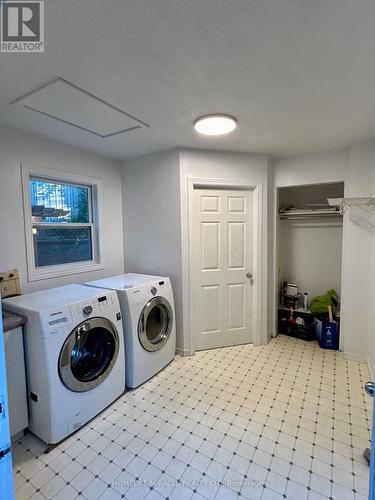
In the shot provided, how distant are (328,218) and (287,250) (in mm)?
670

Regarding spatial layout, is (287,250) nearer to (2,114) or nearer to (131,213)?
(131,213)

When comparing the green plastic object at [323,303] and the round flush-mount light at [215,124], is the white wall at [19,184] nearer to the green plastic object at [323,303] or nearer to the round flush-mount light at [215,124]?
the round flush-mount light at [215,124]

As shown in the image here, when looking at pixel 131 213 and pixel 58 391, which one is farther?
pixel 131 213

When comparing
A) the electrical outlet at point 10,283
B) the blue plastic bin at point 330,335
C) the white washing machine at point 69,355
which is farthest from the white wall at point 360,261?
the electrical outlet at point 10,283

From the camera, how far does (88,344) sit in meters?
2.02

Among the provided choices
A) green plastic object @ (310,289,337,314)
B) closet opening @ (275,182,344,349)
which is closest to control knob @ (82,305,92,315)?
closet opening @ (275,182,344,349)

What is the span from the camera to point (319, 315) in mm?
3088

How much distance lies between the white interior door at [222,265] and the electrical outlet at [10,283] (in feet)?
5.58

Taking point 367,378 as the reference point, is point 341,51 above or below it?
above

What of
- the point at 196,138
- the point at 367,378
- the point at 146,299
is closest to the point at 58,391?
the point at 146,299

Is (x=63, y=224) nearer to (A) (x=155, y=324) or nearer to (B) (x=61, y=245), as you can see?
(B) (x=61, y=245)

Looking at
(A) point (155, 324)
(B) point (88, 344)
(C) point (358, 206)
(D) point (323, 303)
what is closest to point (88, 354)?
(B) point (88, 344)

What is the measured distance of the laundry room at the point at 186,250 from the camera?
3.94 feet

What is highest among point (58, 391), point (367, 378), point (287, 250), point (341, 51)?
point (341, 51)
